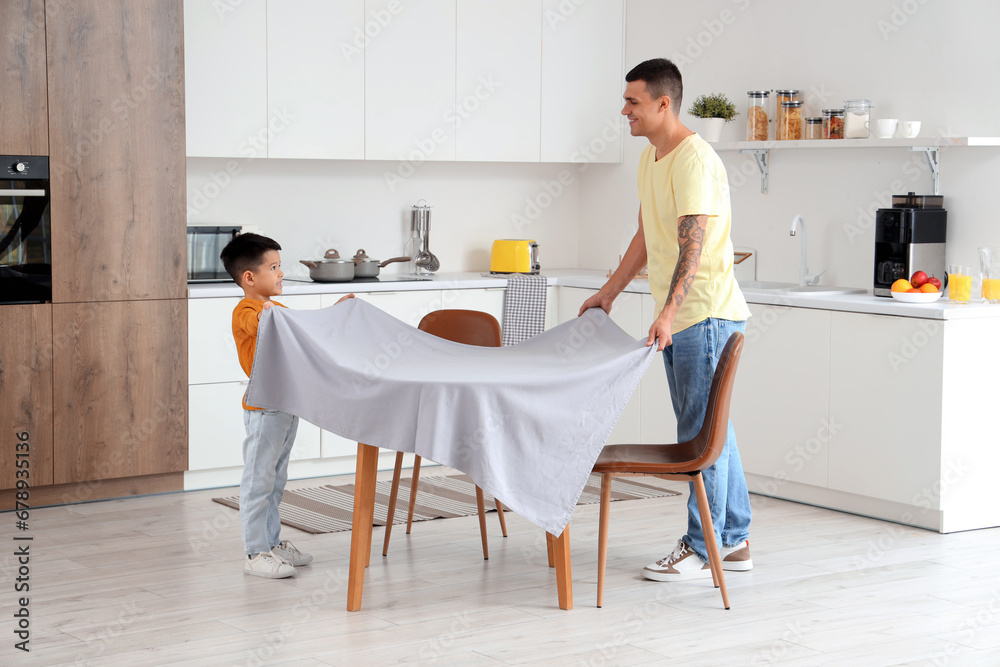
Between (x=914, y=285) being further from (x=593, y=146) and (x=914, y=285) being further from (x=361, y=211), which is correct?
(x=361, y=211)

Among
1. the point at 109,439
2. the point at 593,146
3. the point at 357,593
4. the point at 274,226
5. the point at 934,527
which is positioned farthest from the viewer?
the point at 593,146

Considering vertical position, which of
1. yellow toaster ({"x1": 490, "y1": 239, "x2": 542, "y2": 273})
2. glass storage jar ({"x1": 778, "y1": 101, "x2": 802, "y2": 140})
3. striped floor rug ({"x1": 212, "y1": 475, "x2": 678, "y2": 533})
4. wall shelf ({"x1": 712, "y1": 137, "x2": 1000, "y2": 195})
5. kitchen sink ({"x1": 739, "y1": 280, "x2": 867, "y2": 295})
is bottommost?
striped floor rug ({"x1": 212, "y1": 475, "x2": 678, "y2": 533})

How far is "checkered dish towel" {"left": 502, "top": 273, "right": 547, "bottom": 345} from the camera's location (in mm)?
5703

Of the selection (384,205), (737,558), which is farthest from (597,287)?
(737,558)

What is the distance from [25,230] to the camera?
4.40 metres

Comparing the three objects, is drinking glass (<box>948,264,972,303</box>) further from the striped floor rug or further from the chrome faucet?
the striped floor rug

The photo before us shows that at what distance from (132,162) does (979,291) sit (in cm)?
326

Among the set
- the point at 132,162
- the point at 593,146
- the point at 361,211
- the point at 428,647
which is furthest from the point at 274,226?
the point at 428,647

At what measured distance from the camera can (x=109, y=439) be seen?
182 inches

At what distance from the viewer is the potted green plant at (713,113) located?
5.43 metres

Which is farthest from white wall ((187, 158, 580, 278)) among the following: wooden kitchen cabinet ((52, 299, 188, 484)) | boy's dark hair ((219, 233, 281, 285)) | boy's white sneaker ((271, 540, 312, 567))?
boy's white sneaker ((271, 540, 312, 567))

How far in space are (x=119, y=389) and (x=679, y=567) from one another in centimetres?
231

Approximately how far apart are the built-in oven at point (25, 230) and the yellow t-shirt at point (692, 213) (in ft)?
7.47

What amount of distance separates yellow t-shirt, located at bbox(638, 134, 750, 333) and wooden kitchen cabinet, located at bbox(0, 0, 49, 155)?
7.49 feet
